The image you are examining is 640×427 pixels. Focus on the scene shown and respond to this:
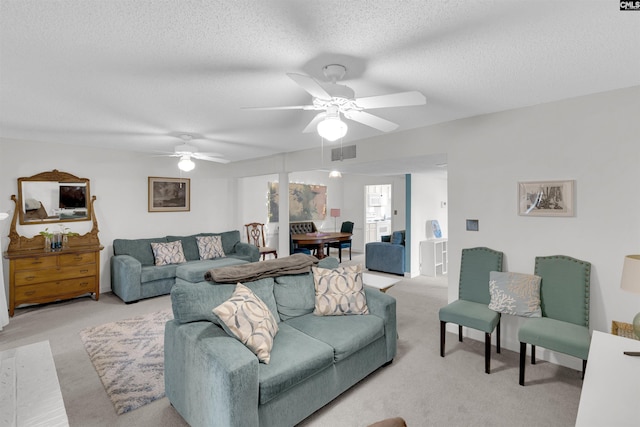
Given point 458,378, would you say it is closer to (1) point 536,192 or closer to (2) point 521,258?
(2) point 521,258

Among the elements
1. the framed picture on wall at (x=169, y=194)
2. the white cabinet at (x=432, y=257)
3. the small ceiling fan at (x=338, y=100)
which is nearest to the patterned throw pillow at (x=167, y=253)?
the framed picture on wall at (x=169, y=194)

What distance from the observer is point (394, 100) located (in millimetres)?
2102

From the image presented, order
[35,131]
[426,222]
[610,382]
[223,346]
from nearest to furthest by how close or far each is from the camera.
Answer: [610,382] < [223,346] < [35,131] < [426,222]

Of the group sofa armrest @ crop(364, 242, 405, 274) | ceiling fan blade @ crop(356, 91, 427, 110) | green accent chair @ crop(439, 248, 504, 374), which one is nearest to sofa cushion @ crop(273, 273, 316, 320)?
green accent chair @ crop(439, 248, 504, 374)

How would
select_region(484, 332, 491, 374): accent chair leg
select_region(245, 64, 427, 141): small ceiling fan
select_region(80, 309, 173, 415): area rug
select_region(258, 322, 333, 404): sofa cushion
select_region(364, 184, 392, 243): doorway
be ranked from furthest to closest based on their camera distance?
select_region(364, 184, 392, 243): doorway, select_region(484, 332, 491, 374): accent chair leg, select_region(80, 309, 173, 415): area rug, select_region(245, 64, 427, 141): small ceiling fan, select_region(258, 322, 333, 404): sofa cushion

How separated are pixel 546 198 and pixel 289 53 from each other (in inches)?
107

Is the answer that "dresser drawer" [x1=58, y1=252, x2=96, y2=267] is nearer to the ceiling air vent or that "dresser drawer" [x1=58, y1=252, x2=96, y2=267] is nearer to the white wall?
the ceiling air vent

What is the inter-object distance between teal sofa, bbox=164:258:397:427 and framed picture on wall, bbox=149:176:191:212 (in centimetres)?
405

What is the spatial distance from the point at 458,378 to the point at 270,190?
611 cm

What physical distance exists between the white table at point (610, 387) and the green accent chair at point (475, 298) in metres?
0.99

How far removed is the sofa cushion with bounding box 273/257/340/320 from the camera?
2.75m

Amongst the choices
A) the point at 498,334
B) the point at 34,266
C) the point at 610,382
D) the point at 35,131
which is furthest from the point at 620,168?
the point at 34,266

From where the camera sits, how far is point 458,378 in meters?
2.67

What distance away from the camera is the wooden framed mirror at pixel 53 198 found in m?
4.49
